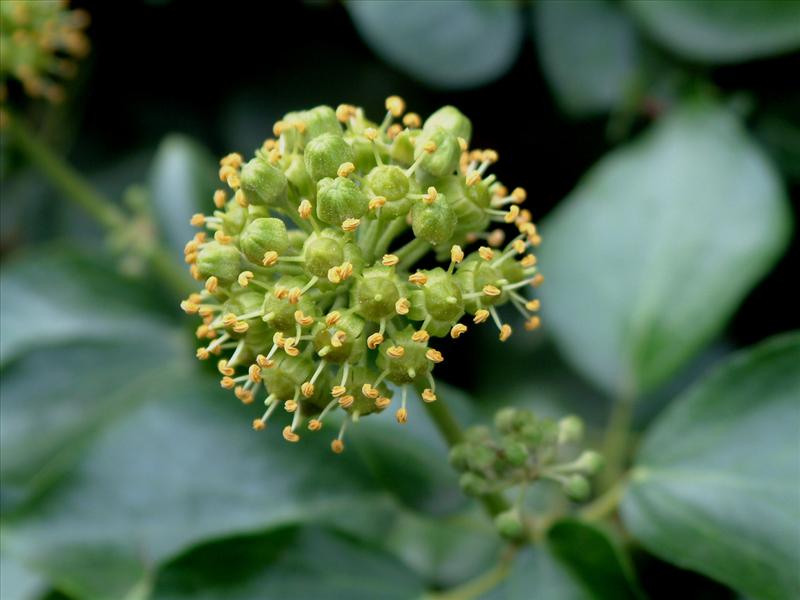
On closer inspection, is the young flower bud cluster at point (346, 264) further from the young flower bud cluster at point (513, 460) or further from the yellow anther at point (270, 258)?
the young flower bud cluster at point (513, 460)

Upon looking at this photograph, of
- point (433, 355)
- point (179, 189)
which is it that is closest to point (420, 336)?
point (433, 355)

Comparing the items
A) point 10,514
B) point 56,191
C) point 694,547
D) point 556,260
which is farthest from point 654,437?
point 56,191

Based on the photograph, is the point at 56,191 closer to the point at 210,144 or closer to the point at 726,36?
the point at 210,144

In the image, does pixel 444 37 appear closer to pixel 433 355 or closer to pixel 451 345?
pixel 451 345

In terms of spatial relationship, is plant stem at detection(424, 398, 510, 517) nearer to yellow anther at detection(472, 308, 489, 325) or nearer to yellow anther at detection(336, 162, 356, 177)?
yellow anther at detection(472, 308, 489, 325)

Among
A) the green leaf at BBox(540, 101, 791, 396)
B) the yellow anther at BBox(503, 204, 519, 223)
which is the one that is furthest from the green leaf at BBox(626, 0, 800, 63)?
the yellow anther at BBox(503, 204, 519, 223)
